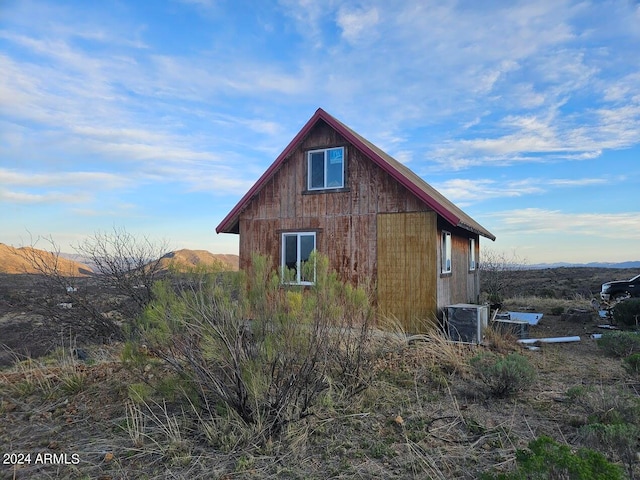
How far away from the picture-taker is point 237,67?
10242 millimetres

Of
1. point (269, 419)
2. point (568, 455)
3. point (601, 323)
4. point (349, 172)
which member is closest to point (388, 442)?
point (269, 419)

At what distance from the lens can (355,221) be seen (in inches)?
421

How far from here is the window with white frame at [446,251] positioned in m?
10.7

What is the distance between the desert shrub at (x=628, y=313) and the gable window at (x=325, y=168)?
8602mm

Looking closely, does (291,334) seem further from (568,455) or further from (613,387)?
(613,387)

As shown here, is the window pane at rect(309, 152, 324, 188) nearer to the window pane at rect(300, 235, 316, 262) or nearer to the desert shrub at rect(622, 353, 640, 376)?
the window pane at rect(300, 235, 316, 262)

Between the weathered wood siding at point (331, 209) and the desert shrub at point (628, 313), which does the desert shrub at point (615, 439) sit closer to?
the weathered wood siding at point (331, 209)

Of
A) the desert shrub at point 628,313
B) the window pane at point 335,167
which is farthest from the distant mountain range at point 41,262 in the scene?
the desert shrub at point 628,313

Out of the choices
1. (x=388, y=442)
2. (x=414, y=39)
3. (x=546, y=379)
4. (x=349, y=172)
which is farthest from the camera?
(x=349, y=172)

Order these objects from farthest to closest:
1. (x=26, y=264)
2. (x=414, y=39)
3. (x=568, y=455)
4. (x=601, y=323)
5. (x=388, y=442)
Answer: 1. (x=601, y=323)
2. (x=26, y=264)
3. (x=414, y=39)
4. (x=388, y=442)
5. (x=568, y=455)

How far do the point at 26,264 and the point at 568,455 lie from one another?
14.2 meters

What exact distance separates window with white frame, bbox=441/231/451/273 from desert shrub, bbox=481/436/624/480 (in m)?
7.94

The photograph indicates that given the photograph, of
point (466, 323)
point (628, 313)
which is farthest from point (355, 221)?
point (628, 313)

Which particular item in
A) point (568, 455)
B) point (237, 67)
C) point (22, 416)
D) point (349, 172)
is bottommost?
point (22, 416)
